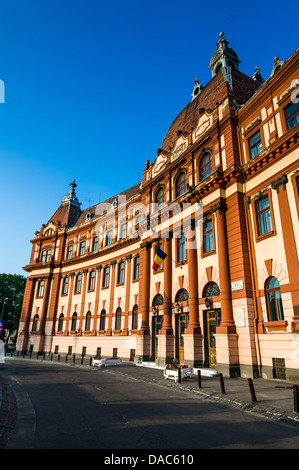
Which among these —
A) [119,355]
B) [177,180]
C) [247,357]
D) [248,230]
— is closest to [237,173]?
[248,230]

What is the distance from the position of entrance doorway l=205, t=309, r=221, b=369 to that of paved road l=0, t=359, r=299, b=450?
714 centimetres

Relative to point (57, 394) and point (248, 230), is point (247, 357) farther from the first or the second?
point (57, 394)

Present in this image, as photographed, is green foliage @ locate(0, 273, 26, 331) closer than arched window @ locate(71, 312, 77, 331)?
No

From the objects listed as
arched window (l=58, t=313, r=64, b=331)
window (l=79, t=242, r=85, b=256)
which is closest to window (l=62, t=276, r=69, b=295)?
arched window (l=58, t=313, r=64, b=331)

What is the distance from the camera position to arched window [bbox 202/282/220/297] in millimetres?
19112

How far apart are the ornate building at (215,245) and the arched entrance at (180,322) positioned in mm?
88

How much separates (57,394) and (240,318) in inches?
404

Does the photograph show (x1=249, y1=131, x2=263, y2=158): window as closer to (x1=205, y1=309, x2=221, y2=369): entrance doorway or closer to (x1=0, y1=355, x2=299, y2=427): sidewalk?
(x1=205, y1=309, x2=221, y2=369): entrance doorway

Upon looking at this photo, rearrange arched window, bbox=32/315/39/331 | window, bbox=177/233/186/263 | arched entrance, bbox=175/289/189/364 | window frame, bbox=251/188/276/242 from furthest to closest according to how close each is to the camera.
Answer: arched window, bbox=32/315/39/331 < window, bbox=177/233/186/263 < arched entrance, bbox=175/289/189/364 < window frame, bbox=251/188/276/242

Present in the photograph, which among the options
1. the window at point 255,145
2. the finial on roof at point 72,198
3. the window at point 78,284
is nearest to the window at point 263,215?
the window at point 255,145

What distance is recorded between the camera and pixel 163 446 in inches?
232

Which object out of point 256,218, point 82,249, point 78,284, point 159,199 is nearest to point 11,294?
point 78,284

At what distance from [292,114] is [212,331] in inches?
545
